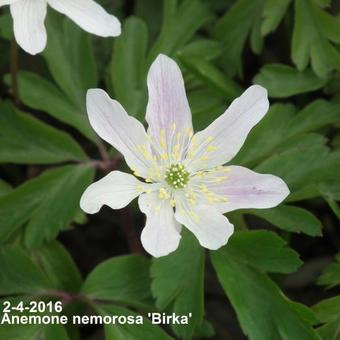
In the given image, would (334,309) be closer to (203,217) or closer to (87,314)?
(203,217)

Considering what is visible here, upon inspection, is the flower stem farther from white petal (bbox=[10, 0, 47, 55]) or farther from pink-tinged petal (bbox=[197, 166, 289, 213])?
white petal (bbox=[10, 0, 47, 55])

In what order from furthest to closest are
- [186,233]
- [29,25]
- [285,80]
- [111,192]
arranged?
[285,80] → [186,233] → [29,25] → [111,192]

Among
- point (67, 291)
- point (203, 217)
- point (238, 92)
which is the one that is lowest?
point (67, 291)

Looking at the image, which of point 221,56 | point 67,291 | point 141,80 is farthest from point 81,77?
point 67,291

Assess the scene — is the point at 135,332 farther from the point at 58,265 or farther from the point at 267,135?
the point at 267,135

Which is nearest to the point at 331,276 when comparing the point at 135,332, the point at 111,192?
the point at 135,332

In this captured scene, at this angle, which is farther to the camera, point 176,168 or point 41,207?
point 41,207
